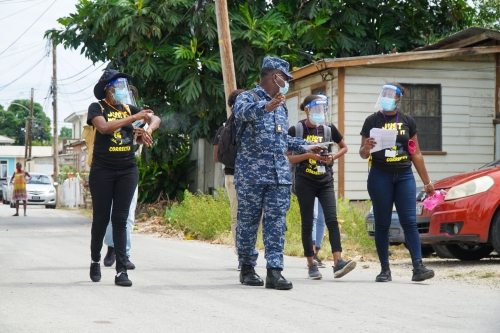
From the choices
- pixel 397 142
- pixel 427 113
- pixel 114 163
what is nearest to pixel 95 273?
pixel 114 163

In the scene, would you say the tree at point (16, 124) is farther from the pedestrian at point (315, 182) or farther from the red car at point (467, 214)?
the pedestrian at point (315, 182)

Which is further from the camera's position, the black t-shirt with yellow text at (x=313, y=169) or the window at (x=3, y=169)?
the window at (x=3, y=169)

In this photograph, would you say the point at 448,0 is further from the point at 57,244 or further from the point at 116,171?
the point at 116,171

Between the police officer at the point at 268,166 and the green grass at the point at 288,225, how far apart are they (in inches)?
145

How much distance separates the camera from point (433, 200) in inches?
365

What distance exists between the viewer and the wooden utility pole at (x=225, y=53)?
13.2 meters

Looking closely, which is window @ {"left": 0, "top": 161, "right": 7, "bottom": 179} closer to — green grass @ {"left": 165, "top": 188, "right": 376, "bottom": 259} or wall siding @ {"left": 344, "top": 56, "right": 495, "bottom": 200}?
green grass @ {"left": 165, "top": 188, "right": 376, "bottom": 259}

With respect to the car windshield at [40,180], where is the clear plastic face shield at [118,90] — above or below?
above

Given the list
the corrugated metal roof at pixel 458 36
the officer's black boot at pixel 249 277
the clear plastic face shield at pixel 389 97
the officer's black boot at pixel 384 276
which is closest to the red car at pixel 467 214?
the officer's black boot at pixel 384 276

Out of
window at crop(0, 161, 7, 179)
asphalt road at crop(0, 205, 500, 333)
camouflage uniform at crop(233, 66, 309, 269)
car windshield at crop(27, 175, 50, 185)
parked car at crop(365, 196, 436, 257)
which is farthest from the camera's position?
window at crop(0, 161, 7, 179)

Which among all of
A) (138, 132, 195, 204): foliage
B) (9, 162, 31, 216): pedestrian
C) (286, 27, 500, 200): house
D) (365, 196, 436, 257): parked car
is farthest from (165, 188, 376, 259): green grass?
(9, 162, 31, 216): pedestrian

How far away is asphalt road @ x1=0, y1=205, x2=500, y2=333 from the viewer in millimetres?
5586

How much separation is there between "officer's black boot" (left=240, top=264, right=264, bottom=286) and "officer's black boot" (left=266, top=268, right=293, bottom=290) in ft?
0.82

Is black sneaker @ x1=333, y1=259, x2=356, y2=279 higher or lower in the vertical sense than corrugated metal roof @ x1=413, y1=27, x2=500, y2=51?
lower
